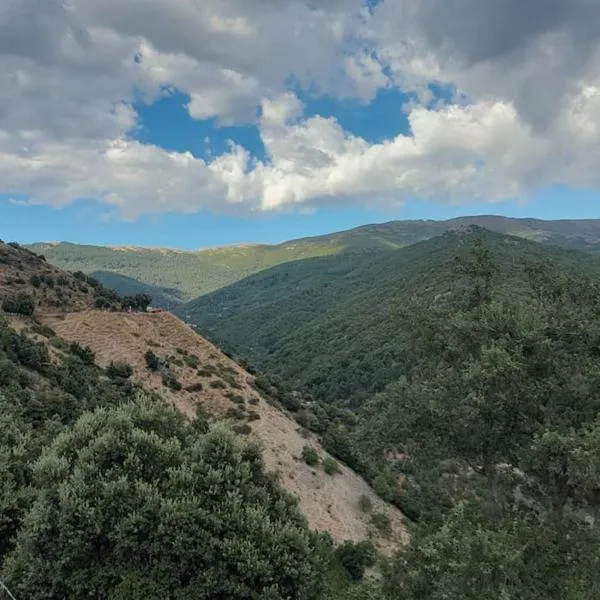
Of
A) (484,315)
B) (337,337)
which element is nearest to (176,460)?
(484,315)

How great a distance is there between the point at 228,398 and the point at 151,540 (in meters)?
30.9

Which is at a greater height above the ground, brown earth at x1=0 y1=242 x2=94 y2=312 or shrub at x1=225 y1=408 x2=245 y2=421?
brown earth at x1=0 y1=242 x2=94 y2=312

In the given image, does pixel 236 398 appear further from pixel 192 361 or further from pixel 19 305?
pixel 19 305

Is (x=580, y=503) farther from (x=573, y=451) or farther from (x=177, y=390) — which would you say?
(x=177, y=390)

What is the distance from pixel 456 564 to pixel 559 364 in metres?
7.93

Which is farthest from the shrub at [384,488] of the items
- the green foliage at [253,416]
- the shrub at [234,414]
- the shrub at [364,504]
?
the shrub at [234,414]

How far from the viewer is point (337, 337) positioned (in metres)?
150

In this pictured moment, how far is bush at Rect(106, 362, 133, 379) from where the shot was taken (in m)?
43.2

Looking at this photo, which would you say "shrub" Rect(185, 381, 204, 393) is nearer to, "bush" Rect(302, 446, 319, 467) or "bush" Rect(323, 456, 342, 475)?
"bush" Rect(302, 446, 319, 467)

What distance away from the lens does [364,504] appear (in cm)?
3972

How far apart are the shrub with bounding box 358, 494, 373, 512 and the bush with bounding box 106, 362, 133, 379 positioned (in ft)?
62.9

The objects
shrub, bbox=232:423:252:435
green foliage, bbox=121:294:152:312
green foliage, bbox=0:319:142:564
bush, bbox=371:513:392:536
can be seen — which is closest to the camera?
green foliage, bbox=0:319:142:564

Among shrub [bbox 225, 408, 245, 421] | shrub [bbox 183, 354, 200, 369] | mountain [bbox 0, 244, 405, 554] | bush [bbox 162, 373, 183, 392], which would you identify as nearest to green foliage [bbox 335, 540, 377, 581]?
mountain [bbox 0, 244, 405, 554]

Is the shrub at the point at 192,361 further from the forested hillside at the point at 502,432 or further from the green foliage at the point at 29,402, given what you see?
the forested hillside at the point at 502,432
